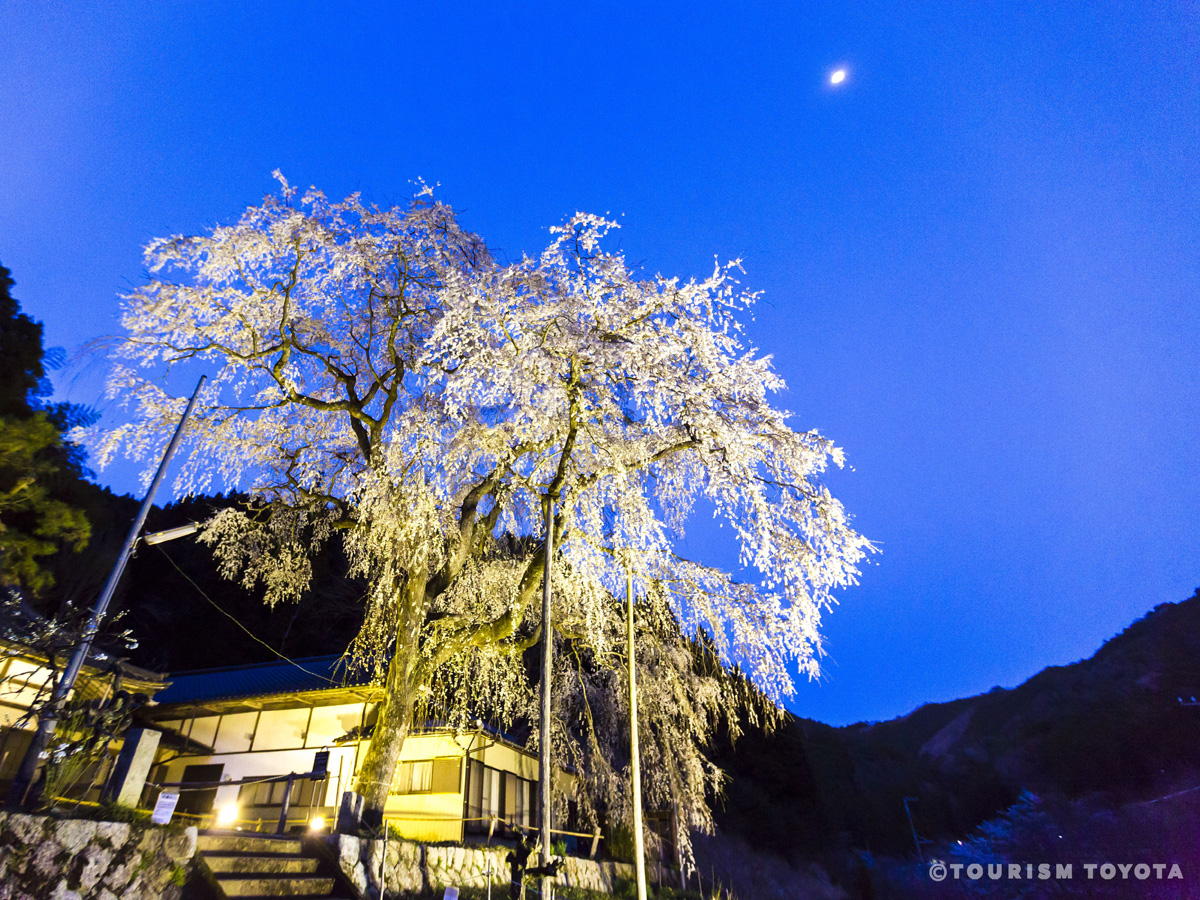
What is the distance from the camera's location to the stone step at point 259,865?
6.26 m

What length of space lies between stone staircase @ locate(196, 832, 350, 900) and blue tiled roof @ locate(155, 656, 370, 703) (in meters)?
5.98

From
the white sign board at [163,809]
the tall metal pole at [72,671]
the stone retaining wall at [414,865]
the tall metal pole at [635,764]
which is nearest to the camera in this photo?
the tall metal pole at [72,671]

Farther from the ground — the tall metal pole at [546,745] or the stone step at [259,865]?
the tall metal pole at [546,745]

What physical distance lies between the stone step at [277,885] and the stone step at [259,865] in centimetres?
17

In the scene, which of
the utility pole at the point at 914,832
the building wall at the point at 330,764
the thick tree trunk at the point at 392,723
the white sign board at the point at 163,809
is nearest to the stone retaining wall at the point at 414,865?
the thick tree trunk at the point at 392,723

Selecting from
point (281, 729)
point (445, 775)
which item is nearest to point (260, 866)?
point (445, 775)

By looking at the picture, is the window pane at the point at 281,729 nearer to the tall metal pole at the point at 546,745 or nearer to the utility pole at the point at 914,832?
the tall metal pole at the point at 546,745

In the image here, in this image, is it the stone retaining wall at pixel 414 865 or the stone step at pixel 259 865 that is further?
the stone retaining wall at pixel 414 865

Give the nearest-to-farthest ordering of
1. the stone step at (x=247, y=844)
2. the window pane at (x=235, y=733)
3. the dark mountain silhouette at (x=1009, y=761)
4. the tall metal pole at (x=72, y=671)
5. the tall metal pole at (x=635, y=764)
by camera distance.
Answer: the tall metal pole at (x=72, y=671) < the stone step at (x=247, y=844) < the tall metal pole at (x=635, y=764) < the window pane at (x=235, y=733) < the dark mountain silhouette at (x=1009, y=761)

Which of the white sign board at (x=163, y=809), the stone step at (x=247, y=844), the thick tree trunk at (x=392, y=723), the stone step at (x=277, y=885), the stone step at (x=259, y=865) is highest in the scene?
the thick tree trunk at (x=392, y=723)

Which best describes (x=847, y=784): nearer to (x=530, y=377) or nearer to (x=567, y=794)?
(x=567, y=794)

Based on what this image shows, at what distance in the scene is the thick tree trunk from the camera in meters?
8.26

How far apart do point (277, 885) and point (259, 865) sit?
1.11 feet

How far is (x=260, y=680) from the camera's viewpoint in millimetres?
16141
